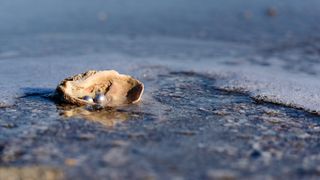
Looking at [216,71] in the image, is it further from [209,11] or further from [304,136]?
[209,11]

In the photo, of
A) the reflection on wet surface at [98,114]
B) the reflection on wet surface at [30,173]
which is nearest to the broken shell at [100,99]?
the reflection on wet surface at [98,114]

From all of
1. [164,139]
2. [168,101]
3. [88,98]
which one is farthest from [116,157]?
[168,101]

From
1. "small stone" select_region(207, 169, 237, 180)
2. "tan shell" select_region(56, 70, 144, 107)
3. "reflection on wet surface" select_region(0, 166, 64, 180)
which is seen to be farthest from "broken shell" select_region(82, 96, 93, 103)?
"small stone" select_region(207, 169, 237, 180)

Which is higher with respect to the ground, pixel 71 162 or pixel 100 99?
pixel 100 99

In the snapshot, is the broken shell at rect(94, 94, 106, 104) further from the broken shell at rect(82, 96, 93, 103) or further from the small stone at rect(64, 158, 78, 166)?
the small stone at rect(64, 158, 78, 166)

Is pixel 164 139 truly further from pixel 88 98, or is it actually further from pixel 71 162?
pixel 88 98
